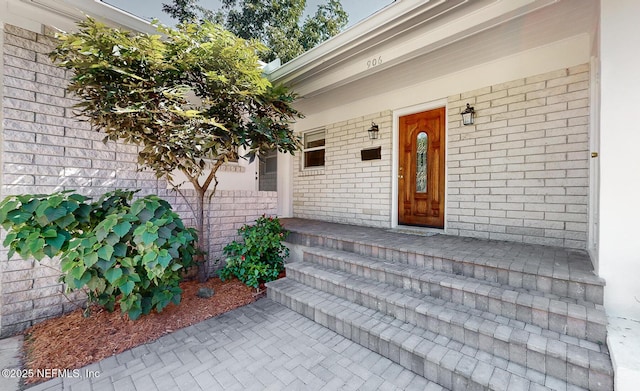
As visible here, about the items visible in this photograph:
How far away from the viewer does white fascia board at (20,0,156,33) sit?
262 cm

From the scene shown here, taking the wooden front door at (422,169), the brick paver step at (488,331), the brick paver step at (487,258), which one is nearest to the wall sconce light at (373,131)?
the wooden front door at (422,169)

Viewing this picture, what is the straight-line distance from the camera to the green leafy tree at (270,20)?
1099 centimetres

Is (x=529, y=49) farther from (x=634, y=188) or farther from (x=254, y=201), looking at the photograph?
(x=254, y=201)

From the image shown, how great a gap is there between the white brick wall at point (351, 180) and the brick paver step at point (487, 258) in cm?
106

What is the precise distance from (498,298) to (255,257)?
8.92ft

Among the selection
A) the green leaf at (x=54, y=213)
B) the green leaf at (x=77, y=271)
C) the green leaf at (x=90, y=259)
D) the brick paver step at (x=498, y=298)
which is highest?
the green leaf at (x=54, y=213)

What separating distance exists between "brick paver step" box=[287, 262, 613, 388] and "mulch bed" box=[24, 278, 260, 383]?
1.51 metres

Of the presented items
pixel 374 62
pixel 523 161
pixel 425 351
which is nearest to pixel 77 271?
pixel 425 351

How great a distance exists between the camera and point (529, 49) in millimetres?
3396

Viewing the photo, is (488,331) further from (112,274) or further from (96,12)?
(96,12)

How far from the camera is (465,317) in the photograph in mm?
2146

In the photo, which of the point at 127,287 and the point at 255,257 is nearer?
the point at 127,287

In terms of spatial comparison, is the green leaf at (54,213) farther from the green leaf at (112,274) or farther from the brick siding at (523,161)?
the brick siding at (523,161)

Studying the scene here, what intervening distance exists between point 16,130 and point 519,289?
501cm
